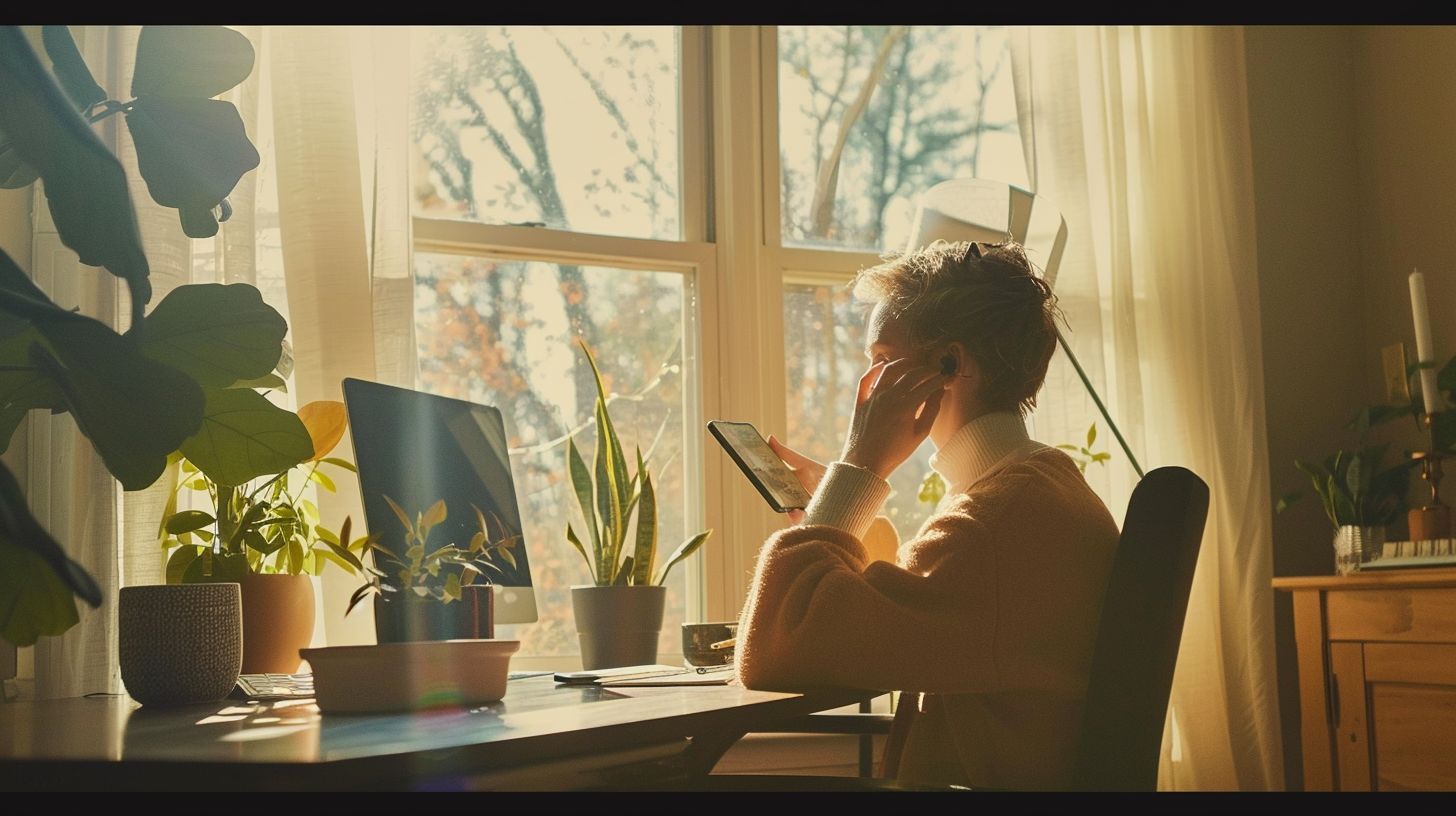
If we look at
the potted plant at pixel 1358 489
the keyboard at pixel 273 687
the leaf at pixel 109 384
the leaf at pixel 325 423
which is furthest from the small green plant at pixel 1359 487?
the leaf at pixel 109 384

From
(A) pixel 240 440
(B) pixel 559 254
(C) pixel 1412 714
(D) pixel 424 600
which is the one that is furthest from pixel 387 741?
(C) pixel 1412 714

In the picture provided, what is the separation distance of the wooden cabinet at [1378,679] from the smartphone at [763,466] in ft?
4.29

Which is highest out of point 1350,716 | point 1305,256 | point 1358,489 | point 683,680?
point 1305,256

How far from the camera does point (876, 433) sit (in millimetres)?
1518

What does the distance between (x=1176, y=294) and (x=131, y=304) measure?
292 cm

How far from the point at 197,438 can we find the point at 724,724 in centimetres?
54

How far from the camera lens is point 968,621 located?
50.0 inches

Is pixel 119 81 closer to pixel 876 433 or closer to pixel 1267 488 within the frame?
pixel 876 433

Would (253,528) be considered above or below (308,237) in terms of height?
below

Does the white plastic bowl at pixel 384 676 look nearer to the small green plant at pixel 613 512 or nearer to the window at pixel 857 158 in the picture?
the small green plant at pixel 613 512

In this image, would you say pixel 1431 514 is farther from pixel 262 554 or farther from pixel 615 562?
pixel 262 554

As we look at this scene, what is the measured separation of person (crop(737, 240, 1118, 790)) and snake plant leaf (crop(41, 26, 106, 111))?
0.88 m

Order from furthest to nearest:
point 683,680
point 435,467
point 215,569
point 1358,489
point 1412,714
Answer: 1. point 1358,489
2. point 1412,714
3. point 435,467
4. point 215,569
5. point 683,680

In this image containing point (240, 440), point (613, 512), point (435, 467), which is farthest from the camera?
point (613, 512)
